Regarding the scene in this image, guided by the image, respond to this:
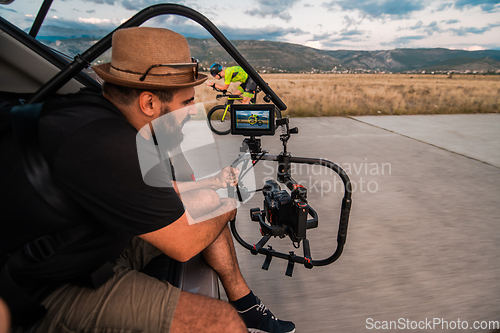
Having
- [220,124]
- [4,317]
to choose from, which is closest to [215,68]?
Answer: [220,124]

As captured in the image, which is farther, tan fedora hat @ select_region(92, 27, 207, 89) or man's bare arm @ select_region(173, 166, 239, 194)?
man's bare arm @ select_region(173, 166, 239, 194)

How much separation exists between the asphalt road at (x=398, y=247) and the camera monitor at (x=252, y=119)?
1.03 meters

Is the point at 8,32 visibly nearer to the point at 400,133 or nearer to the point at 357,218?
the point at 357,218

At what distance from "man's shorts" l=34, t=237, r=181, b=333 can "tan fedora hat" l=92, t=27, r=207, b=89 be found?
2.53 feet

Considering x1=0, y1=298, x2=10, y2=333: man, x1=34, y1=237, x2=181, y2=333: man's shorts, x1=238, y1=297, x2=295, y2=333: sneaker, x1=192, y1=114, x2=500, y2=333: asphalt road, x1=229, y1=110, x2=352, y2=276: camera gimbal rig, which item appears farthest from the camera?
x1=192, y1=114, x2=500, y2=333: asphalt road

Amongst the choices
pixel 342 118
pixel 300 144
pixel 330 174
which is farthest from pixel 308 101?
pixel 330 174

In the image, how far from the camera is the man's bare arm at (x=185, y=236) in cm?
104

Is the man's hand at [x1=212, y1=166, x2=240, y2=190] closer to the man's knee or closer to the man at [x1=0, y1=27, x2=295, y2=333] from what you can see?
the man's knee

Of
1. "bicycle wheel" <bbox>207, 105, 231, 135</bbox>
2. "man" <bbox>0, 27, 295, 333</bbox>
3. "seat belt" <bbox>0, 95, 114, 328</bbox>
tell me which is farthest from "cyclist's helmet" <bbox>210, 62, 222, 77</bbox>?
"seat belt" <bbox>0, 95, 114, 328</bbox>

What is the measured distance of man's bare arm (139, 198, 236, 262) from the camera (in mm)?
1043

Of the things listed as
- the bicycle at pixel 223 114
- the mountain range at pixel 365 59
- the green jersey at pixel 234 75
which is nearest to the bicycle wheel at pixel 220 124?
the bicycle at pixel 223 114

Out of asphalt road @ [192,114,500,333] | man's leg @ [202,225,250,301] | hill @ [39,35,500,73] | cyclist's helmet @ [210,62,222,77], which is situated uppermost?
hill @ [39,35,500,73]

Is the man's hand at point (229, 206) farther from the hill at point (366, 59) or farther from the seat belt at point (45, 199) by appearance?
the hill at point (366, 59)

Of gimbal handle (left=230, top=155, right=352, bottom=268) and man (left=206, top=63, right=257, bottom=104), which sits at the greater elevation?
man (left=206, top=63, right=257, bottom=104)
